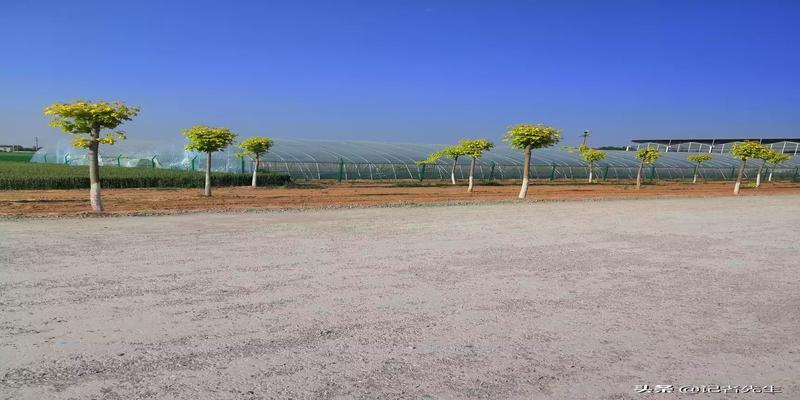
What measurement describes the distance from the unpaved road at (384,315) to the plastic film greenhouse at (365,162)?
27.6 m

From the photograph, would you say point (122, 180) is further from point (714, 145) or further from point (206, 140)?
point (714, 145)

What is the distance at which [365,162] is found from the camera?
4194cm

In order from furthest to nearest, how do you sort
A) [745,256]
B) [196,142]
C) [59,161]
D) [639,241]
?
1. [59,161]
2. [196,142]
3. [639,241]
4. [745,256]

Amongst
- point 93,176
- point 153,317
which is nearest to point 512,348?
point 153,317

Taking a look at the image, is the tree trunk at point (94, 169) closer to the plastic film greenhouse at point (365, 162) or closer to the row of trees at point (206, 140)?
the row of trees at point (206, 140)

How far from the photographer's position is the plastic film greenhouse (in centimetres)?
A: 3897

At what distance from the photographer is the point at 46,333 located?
503 cm

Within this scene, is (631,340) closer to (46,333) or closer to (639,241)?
(46,333)

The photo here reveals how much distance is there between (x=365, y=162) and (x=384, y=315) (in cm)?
3629

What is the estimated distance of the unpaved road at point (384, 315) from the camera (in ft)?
13.9

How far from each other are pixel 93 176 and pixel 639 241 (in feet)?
42.4

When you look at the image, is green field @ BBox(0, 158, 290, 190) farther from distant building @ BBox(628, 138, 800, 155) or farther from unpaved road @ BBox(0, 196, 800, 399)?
distant building @ BBox(628, 138, 800, 155)

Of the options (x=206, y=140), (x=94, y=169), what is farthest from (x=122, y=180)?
(x=94, y=169)

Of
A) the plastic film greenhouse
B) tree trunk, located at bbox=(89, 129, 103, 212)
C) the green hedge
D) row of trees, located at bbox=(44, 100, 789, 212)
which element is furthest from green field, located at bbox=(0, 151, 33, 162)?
tree trunk, located at bbox=(89, 129, 103, 212)
